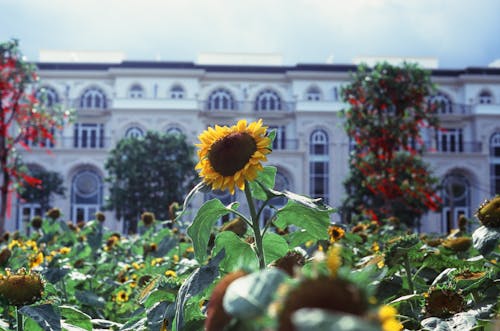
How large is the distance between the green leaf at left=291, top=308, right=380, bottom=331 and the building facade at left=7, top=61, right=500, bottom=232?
34.4m

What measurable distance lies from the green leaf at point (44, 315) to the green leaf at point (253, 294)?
85 centimetres

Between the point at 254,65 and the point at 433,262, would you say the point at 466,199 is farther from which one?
the point at 433,262

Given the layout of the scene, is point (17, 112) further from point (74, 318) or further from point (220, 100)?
point (220, 100)

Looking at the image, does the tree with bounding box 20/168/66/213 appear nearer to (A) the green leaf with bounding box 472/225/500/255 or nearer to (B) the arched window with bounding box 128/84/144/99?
(B) the arched window with bounding box 128/84/144/99

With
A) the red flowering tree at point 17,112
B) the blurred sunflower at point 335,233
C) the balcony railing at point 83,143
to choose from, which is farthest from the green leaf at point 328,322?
the balcony railing at point 83,143

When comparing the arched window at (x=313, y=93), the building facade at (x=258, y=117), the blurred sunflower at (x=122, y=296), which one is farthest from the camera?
the arched window at (x=313, y=93)

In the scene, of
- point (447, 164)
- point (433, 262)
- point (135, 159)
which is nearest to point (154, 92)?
point (135, 159)

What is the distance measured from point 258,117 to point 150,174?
8.65 meters

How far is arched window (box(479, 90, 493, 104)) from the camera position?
38.7m

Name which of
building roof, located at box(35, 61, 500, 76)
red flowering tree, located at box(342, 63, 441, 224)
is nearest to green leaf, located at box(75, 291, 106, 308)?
red flowering tree, located at box(342, 63, 441, 224)

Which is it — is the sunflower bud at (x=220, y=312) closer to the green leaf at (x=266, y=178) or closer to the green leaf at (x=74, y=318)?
the green leaf at (x=266, y=178)

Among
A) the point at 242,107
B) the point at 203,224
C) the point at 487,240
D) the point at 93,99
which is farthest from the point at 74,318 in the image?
the point at 93,99

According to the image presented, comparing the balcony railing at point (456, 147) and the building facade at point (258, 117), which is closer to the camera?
the building facade at point (258, 117)

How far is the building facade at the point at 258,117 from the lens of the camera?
35.8 m
